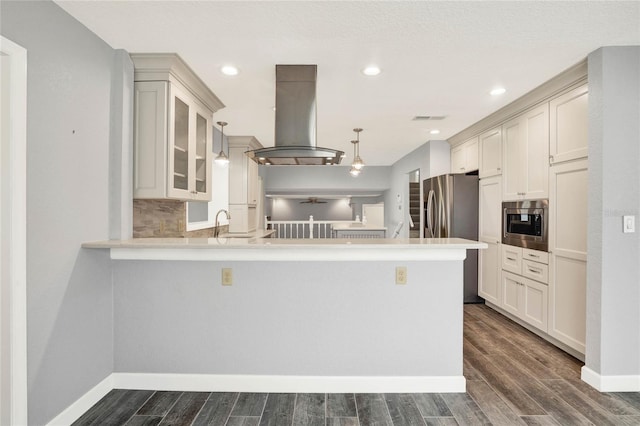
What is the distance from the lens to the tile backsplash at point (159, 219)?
10.1 feet

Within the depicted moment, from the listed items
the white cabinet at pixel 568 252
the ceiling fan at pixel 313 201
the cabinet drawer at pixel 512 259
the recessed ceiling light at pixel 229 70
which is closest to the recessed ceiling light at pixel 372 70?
the recessed ceiling light at pixel 229 70

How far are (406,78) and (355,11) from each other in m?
1.09

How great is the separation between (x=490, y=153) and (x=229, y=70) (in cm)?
316

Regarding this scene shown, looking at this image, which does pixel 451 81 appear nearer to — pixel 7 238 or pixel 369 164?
pixel 7 238

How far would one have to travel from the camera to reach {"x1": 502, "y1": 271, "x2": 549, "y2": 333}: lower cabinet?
3322 mm

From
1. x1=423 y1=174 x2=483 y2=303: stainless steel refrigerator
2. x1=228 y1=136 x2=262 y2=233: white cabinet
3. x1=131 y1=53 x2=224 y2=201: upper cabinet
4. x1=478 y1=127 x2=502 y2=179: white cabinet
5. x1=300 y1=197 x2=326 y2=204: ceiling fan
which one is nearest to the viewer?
x1=131 y1=53 x2=224 y2=201: upper cabinet

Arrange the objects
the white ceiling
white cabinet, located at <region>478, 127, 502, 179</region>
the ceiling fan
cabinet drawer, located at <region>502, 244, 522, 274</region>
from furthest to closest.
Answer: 1. the ceiling fan
2. white cabinet, located at <region>478, 127, 502, 179</region>
3. cabinet drawer, located at <region>502, 244, 522, 274</region>
4. the white ceiling

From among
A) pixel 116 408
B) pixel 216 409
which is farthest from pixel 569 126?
pixel 116 408

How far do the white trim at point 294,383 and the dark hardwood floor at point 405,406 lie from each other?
45 millimetres

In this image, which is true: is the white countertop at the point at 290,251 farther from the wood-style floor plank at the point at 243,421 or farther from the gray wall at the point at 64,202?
the wood-style floor plank at the point at 243,421

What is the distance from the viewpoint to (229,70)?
2816 millimetres

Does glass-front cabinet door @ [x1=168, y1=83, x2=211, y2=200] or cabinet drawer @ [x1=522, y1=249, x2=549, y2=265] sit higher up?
glass-front cabinet door @ [x1=168, y1=83, x2=211, y2=200]

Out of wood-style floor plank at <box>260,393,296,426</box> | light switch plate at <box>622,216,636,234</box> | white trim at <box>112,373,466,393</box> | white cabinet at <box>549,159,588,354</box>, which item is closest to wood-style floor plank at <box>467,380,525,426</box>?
white trim at <box>112,373,466,393</box>

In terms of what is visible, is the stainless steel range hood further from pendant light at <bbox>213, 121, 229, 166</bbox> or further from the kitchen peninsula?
pendant light at <bbox>213, 121, 229, 166</bbox>
